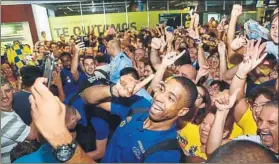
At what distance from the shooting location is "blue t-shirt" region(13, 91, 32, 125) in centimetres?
167

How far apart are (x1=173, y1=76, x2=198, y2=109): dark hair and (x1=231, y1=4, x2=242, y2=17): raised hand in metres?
0.43

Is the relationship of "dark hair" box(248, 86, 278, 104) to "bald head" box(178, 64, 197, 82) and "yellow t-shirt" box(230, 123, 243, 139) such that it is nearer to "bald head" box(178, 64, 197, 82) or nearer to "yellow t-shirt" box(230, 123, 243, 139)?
"yellow t-shirt" box(230, 123, 243, 139)

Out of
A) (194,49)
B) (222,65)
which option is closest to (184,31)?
(194,49)

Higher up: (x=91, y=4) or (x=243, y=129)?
(x=91, y=4)

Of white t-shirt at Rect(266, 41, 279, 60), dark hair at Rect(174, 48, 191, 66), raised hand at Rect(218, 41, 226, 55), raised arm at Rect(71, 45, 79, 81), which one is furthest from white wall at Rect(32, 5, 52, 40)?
white t-shirt at Rect(266, 41, 279, 60)

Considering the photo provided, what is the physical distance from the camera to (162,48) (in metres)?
1.71

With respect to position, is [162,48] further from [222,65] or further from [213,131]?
[213,131]

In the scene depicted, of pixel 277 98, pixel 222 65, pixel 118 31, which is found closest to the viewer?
pixel 277 98

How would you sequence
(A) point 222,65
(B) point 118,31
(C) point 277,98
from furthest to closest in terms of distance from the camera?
(B) point 118,31 < (A) point 222,65 < (C) point 277,98

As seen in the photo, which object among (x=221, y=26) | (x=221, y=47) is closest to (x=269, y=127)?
(x=221, y=47)

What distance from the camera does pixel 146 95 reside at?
1.63 m

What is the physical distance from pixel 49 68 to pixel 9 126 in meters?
0.40

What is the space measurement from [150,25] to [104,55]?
0.32m

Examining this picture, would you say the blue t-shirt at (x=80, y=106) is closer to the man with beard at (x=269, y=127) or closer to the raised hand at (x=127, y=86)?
the raised hand at (x=127, y=86)
